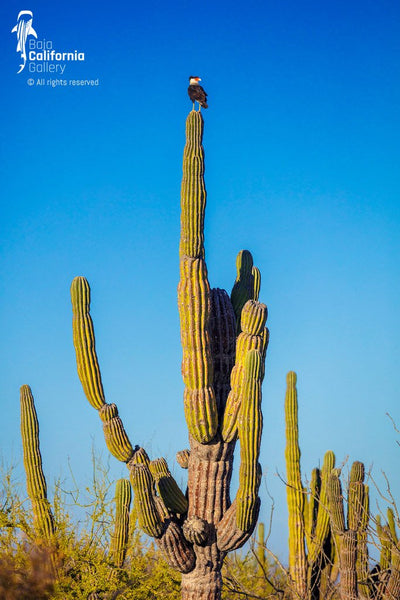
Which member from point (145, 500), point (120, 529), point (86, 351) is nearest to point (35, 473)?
point (120, 529)

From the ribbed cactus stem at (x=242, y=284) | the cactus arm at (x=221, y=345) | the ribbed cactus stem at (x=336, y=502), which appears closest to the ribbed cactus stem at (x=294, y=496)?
the ribbed cactus stem at (x=336, y=502)

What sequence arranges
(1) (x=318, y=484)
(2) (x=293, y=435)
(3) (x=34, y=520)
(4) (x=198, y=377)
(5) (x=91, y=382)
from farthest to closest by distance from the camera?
(1) (x=318, y=484) < (2) (x=293, y=435) < (3) (x=34, y=520) < (5) (x=91, y=382) < (4) (x=198, y=377)

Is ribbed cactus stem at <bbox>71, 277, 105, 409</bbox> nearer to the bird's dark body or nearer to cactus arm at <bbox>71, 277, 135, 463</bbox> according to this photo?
cactus arm at <bbox>71, 277, 135, 463</bbox>

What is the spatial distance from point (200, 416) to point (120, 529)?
4.01 metres

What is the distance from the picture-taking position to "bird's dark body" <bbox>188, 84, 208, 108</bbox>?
28.0 feet

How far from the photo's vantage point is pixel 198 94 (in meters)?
8.52

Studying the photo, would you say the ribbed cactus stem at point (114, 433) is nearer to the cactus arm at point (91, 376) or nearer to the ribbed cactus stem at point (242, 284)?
the cactus arm at point (91, 376)

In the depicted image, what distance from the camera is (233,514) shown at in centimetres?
828

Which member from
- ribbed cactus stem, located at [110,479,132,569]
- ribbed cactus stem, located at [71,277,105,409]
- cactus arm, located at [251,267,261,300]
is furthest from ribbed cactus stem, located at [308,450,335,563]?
ribbed cactus stem, located at [71,277,105,409]

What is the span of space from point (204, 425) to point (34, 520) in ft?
13.8

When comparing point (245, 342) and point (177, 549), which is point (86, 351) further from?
point (177, 549)

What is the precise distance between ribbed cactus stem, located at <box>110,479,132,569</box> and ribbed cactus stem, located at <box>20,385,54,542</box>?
3.11 feet

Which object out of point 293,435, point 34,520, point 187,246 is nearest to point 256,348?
point 187,246

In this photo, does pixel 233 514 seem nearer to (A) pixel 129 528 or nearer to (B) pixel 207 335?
(B) pixel 207 335
